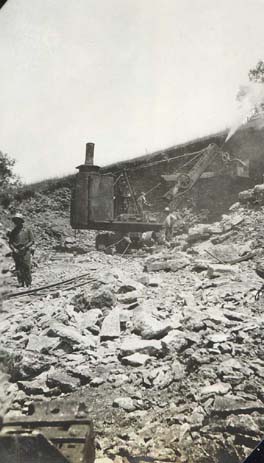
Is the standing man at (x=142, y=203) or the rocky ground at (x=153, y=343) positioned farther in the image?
the standing man at (x=142, y=203)

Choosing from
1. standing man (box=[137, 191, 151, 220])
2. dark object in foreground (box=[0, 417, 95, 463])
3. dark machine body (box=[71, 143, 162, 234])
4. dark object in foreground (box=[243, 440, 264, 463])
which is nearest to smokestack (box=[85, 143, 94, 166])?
dark machine body (box=[71, 143, 162, 234])

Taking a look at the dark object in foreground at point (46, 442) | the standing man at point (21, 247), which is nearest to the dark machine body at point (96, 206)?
the standing man at point (21, 247)

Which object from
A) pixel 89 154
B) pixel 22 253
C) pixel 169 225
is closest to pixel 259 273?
pixel 169 225

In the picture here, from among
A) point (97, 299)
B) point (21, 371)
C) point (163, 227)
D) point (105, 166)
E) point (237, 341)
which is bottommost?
point (21, 371)

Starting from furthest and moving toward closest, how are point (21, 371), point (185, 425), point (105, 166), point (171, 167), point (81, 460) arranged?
point (171, 167)
point (105, 166)
point (21, 371)
point (185, 425)
point (81, 460)

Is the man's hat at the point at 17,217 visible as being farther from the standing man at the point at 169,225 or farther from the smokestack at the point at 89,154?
the standing man at the point at 169,225

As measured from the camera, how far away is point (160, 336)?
225 centimetres

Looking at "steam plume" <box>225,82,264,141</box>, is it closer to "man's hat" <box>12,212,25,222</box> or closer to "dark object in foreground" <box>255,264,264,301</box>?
"dark object in foreground" <box>255,264,264,301</box>

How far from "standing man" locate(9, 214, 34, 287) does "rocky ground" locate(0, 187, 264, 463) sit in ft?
0.25

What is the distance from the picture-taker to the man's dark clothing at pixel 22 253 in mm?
2270

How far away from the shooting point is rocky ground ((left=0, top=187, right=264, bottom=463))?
76.8 inches

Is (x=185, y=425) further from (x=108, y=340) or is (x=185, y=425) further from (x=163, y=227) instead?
(x=163, y=227)

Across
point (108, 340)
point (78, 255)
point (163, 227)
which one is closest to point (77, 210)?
point (78, 255)

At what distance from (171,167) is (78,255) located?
40.1 inches
